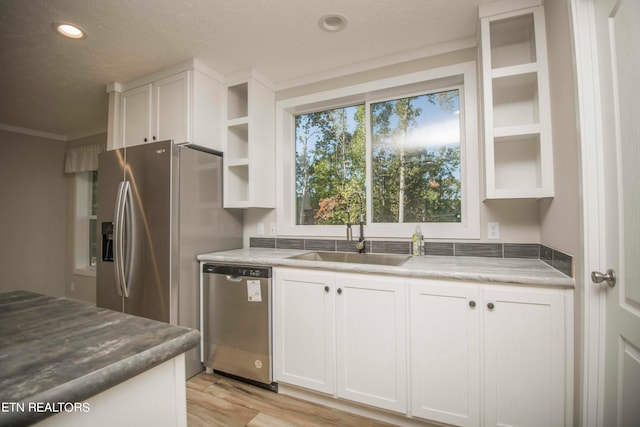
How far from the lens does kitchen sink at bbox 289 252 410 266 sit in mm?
2143

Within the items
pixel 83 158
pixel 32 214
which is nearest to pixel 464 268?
pixel 83 158

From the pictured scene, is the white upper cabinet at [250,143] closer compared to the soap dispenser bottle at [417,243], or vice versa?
the soap dispenser bottle at [417,243]

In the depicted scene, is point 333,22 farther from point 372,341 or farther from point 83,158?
point 83,158

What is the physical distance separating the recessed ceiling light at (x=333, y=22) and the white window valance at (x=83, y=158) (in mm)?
3633

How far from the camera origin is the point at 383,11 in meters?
1.78

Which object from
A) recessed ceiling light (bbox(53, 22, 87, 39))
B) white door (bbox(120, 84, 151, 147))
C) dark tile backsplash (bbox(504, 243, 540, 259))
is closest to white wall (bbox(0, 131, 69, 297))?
white door (bbox(120, 84, 151, 147))

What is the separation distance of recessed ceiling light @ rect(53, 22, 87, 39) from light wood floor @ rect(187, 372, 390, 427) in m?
2.53

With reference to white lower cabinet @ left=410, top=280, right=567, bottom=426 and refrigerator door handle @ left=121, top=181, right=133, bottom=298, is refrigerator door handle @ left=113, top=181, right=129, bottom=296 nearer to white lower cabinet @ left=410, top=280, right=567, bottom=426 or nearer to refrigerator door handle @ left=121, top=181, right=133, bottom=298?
refrigerator door handle @ left=121, top=181, right=133, bottom=298

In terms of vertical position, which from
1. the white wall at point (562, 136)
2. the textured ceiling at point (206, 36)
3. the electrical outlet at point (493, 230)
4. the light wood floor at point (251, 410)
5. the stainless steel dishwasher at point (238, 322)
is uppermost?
the textured ceiling at point (206, 36)

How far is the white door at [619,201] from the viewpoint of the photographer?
0.94 meters

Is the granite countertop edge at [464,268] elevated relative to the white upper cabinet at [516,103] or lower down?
lower down

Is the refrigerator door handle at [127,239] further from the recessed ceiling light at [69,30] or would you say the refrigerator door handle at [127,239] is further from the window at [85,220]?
the window at [85,220]

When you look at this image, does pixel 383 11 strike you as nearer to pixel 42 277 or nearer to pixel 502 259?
pixel 502 259

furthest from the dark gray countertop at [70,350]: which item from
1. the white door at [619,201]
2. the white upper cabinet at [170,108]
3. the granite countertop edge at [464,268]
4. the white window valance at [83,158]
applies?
the white window valance at [83,158]
